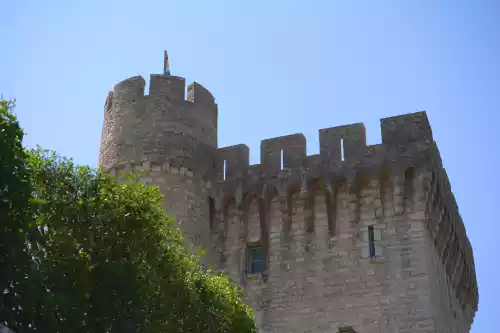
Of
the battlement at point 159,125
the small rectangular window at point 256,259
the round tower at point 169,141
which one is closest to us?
the small rectangular window at point 256,259

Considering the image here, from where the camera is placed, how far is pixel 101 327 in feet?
46.8

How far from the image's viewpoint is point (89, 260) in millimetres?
14789

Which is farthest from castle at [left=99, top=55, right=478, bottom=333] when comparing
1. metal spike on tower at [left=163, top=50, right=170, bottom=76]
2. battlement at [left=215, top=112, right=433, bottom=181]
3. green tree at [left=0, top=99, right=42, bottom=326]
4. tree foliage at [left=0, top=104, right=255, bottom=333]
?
green tree at [left=0, top=99, right=42, bottom=326]

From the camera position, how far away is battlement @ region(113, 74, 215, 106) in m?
22.9

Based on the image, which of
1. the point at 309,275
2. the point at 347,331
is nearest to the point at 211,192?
the point at 309,275

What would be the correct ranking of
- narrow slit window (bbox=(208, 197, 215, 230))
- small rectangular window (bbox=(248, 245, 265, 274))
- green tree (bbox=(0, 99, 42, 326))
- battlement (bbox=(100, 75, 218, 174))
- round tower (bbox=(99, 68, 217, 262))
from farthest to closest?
narrow slit window (bbox=(208, 197, 215, 230)) < battlement (bbox=(100, 75, 218, 174)) < round tower (bbox=(99, 68, 217, 262)) < small rectangular window (bbox=(248, 245, 265, 274)) < green tree (bbox=(0, 99, 42, 326))

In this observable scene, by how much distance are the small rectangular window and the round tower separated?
1048 mm

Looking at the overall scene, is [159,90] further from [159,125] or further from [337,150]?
[337,150]

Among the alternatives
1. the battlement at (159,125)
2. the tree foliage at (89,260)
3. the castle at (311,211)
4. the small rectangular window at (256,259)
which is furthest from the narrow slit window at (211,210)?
the tree foliage at (89,260)

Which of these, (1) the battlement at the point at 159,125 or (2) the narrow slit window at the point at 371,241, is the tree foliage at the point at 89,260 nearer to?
(2) the narrow slit window at the point at 371,241

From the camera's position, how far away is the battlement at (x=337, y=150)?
2105 centimetres

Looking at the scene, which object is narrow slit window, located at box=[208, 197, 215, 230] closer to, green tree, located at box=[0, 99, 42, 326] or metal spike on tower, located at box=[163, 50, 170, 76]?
metal spike on tower, located at box=[163, 50, 170, 76]

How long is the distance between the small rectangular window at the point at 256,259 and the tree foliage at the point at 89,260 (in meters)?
4.73

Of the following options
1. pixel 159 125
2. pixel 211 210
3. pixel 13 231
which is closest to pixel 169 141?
pixel 159 125
